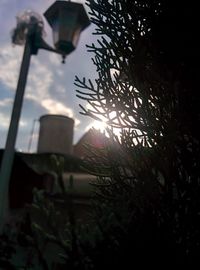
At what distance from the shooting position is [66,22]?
16.7ft

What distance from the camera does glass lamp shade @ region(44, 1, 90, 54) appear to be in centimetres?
504

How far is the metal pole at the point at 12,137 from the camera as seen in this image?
175 inches

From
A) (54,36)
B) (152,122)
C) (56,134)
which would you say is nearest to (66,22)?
(54,36)

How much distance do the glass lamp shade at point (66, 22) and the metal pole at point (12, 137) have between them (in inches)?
19.3

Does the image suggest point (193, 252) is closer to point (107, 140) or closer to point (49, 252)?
point (107, 140)

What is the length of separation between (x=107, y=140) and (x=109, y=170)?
28 centimetres

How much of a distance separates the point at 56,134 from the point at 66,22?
6028 mm

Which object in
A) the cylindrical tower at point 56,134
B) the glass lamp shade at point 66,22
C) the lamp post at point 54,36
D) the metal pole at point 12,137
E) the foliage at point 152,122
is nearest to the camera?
the foliage at point 152,122

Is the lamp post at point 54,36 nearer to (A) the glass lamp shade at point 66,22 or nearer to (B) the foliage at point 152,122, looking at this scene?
(A) the glass lamp shade at point 66,22

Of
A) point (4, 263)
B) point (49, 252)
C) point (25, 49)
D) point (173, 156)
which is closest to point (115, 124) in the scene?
point (173, 156)

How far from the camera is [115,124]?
3.30 meters

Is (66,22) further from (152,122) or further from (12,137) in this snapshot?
(152,122)

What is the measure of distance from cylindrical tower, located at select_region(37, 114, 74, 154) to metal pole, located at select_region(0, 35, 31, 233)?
547 cm

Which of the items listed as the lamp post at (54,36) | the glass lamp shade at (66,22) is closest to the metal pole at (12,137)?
the lamp post at (54,36)
